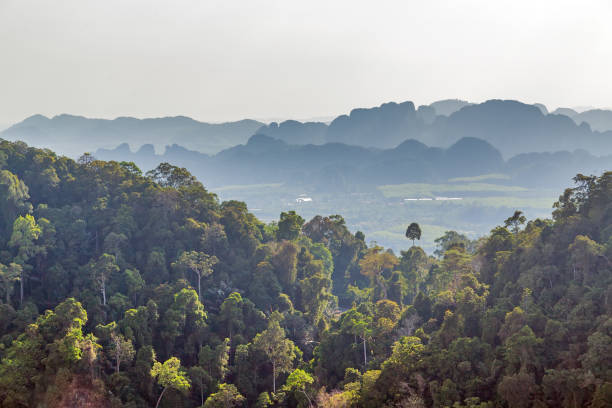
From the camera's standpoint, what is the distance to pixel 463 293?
2195 centimetres

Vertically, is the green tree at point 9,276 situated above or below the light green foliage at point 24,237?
below

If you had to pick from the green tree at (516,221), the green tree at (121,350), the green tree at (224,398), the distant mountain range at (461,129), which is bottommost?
the green tree at (224,398)

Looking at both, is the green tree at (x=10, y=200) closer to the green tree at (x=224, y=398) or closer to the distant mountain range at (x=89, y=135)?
the green tree at (x=224, y=398)

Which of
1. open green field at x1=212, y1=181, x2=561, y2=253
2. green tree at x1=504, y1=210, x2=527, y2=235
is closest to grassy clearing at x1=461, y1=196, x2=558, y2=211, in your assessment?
open green field at x1=212, y1=181, x2=561, y2=253

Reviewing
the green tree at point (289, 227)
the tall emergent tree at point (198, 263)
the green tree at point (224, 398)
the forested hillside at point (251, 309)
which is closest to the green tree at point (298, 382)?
the forested hillside at point (251, 309)

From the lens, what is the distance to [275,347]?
2303 cm

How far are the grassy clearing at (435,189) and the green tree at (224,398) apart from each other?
9011 cm

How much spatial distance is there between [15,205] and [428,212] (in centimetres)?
7281

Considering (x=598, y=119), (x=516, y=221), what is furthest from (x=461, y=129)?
(x=516, y=221)

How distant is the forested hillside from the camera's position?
17.8 m

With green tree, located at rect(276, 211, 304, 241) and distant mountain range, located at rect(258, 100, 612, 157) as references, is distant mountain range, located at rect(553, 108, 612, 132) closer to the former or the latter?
distant mountain range, located at rect(258, 100, 612, 157)

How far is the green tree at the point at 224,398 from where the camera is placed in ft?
64.7

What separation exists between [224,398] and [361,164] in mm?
123970

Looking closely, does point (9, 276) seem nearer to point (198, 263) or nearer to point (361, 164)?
point (198, 263)
